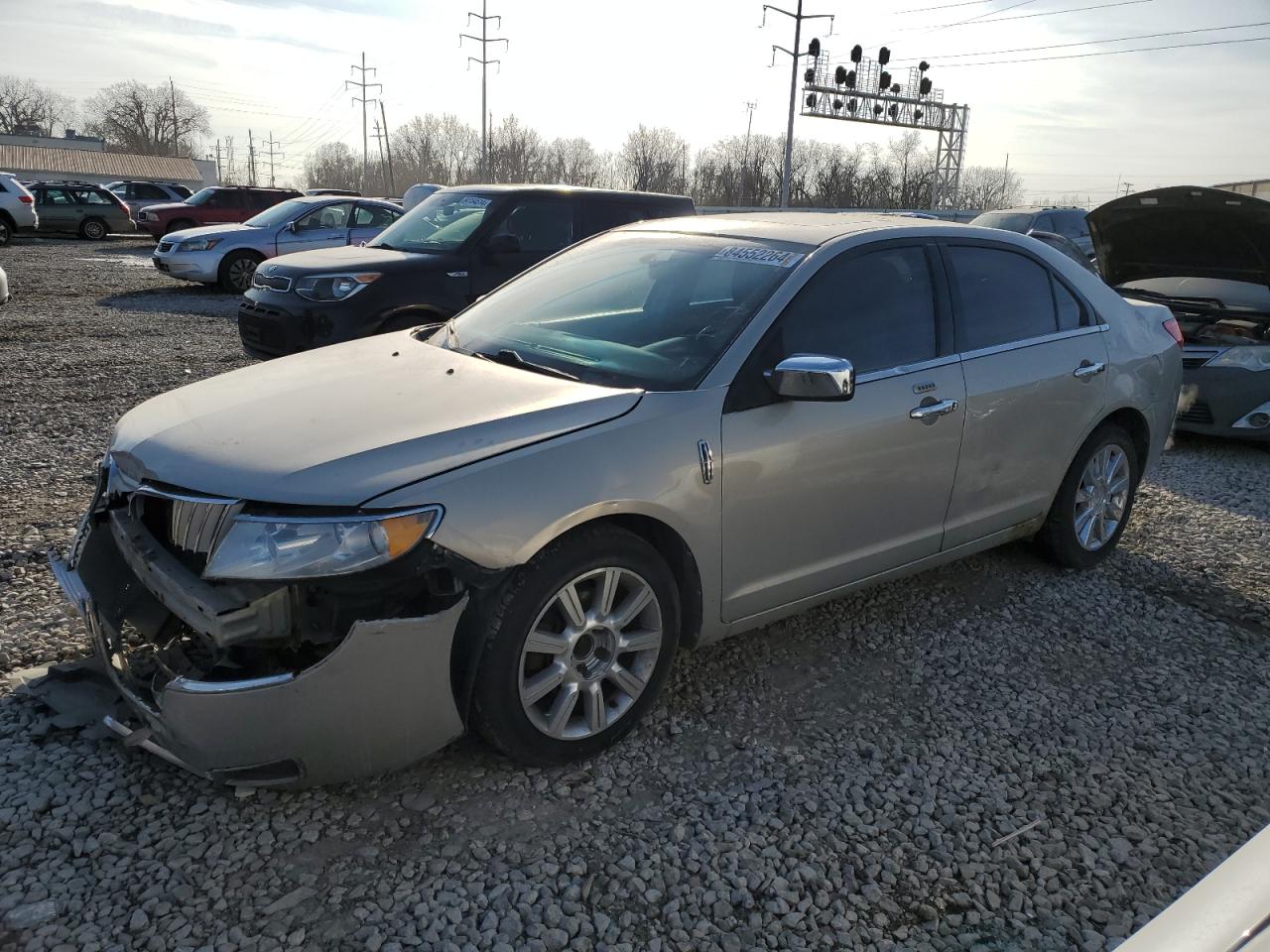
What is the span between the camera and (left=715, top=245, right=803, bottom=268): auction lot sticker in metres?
3.53

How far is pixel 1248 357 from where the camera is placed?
697 centimetres

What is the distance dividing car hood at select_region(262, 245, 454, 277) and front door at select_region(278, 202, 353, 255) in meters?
7.38

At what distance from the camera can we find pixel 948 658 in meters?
3.82

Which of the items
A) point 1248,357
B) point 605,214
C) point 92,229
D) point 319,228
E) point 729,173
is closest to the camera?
point 1248,357

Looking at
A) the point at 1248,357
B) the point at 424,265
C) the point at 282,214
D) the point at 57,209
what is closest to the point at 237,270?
the point at 282,214

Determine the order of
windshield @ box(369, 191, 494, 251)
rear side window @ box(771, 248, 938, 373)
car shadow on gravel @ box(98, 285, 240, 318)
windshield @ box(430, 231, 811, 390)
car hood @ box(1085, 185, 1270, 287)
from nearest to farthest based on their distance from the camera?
windshield @ box(430, 231, 811, 390)
rear side window @ box(771, 248, 938, 373)
car hood @ box(1085, 185, 1270, 287)
windshield @ box(369, 191, 494, 251)
car shadow on gravel @ box(98, 285, 240, 318)

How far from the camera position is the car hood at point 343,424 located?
2.58m

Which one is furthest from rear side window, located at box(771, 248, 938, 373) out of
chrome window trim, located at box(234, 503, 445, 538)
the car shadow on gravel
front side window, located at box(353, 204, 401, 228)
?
front side window, located at box(353, 204, 401, 228)

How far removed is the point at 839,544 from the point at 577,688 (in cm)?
118

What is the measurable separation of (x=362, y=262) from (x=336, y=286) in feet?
1.06

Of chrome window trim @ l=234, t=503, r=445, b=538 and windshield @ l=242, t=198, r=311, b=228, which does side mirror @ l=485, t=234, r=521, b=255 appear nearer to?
chrome window trim @ l=234, t=503, r=445, b=538

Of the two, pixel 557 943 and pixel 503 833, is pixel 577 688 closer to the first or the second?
pixel 503 833

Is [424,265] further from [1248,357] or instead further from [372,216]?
[372,216]

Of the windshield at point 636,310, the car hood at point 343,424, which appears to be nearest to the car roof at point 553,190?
the windshield at point 636,310
